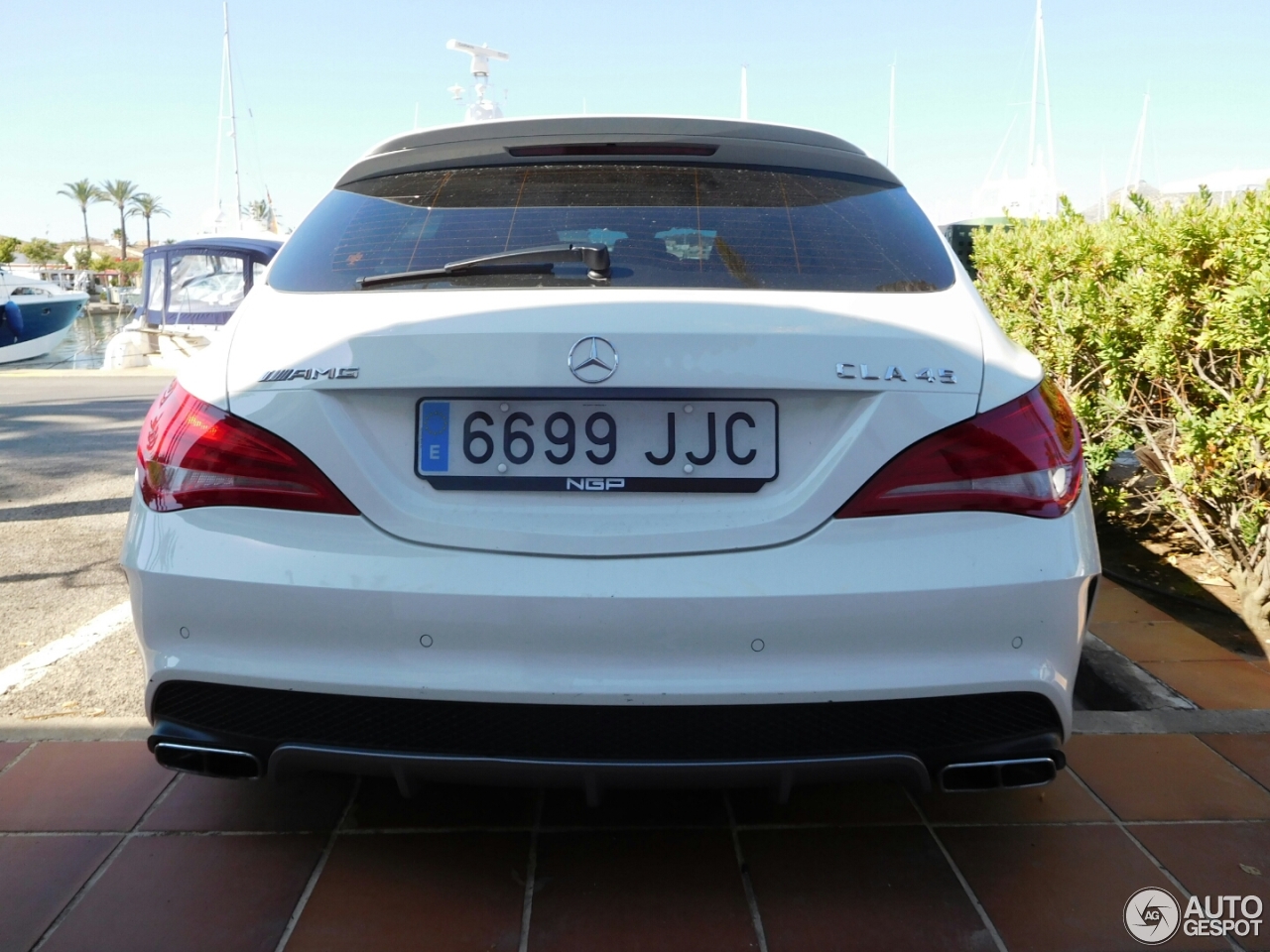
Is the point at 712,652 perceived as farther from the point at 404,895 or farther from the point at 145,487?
the point at 145,487

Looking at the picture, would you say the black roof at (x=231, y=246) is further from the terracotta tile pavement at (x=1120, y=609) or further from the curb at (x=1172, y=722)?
the curb at (x=1172, y=722)

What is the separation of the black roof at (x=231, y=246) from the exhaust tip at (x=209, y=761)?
19.2 meters

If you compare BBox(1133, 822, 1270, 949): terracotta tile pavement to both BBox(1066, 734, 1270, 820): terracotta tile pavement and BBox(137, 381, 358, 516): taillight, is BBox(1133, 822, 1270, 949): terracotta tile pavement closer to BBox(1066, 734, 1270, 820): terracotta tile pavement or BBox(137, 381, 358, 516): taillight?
BBox(1066, 734, 1270, 820): terracotta tile pavement

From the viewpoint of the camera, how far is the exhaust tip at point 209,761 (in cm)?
191

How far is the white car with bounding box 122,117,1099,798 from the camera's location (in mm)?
1748

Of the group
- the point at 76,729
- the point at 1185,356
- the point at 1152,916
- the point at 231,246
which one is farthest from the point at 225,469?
the point at 231,246

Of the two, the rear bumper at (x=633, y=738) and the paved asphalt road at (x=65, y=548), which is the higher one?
the rear bumper at (x=633, y=738)

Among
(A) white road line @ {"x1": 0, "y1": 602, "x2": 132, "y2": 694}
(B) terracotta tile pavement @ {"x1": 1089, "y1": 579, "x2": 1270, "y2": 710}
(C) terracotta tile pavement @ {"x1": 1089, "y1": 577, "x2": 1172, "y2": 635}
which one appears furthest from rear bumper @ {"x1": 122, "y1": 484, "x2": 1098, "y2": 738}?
(C) terracotta tile pavement @ {"x1": 1089, "y1": 577, "x2": 1172, "y2": 635}

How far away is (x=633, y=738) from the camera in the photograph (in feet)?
5.87

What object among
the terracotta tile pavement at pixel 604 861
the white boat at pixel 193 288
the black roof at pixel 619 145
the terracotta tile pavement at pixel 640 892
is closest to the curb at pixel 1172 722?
the terracotta tile pavement at pixel 604 861

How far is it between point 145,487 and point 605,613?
35.2 inches

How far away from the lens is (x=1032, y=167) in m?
39.8

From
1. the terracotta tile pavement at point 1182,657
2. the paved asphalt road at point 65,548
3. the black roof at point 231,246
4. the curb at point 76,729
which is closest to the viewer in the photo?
the curb at point 76,729

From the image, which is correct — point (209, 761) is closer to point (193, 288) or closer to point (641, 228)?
point (641, 228)
